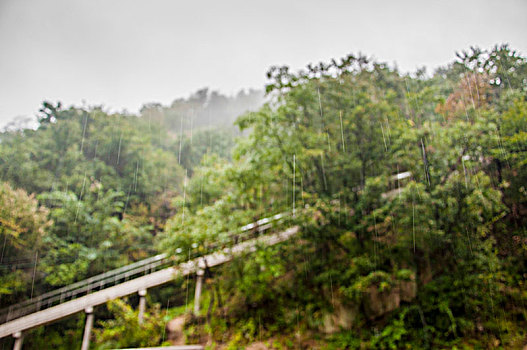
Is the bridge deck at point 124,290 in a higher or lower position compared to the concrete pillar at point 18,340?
higher

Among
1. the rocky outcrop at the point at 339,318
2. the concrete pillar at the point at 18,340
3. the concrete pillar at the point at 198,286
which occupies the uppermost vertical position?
the concrete pillar at the point at 198,286

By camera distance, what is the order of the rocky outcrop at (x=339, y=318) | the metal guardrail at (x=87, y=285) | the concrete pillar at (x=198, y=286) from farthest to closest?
the concrete pillar at (x=198, y=286) < the metal guardrail at (x=87, y=285) < the rocky outcrop at (x=339, y=318)

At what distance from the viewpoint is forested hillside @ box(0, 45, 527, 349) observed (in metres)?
4.87

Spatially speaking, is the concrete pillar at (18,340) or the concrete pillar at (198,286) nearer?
the concrete pillar at (18,340)

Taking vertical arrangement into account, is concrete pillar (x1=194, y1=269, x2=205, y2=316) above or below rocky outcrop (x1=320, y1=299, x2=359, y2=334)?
above

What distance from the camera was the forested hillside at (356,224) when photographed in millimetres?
4871

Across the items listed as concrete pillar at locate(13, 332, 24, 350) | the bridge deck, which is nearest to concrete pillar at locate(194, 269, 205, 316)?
the bridge deck

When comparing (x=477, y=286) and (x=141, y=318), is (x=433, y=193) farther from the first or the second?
(x=141, y=318)

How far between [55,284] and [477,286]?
11261mm

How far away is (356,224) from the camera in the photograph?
19.2 feet

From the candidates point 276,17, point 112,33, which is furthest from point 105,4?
point 276,17

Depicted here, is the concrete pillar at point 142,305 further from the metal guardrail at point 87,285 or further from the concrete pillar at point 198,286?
the concrete pillar at point 198,286

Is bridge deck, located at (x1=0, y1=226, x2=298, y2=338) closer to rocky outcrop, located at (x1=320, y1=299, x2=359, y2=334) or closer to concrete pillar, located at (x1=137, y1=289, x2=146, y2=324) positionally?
concrete pillar, located at (x1=137, y1=289, x2=146, y2=324)

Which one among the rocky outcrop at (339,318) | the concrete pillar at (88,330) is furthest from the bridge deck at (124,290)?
the rocky outcrop at (339,318)
